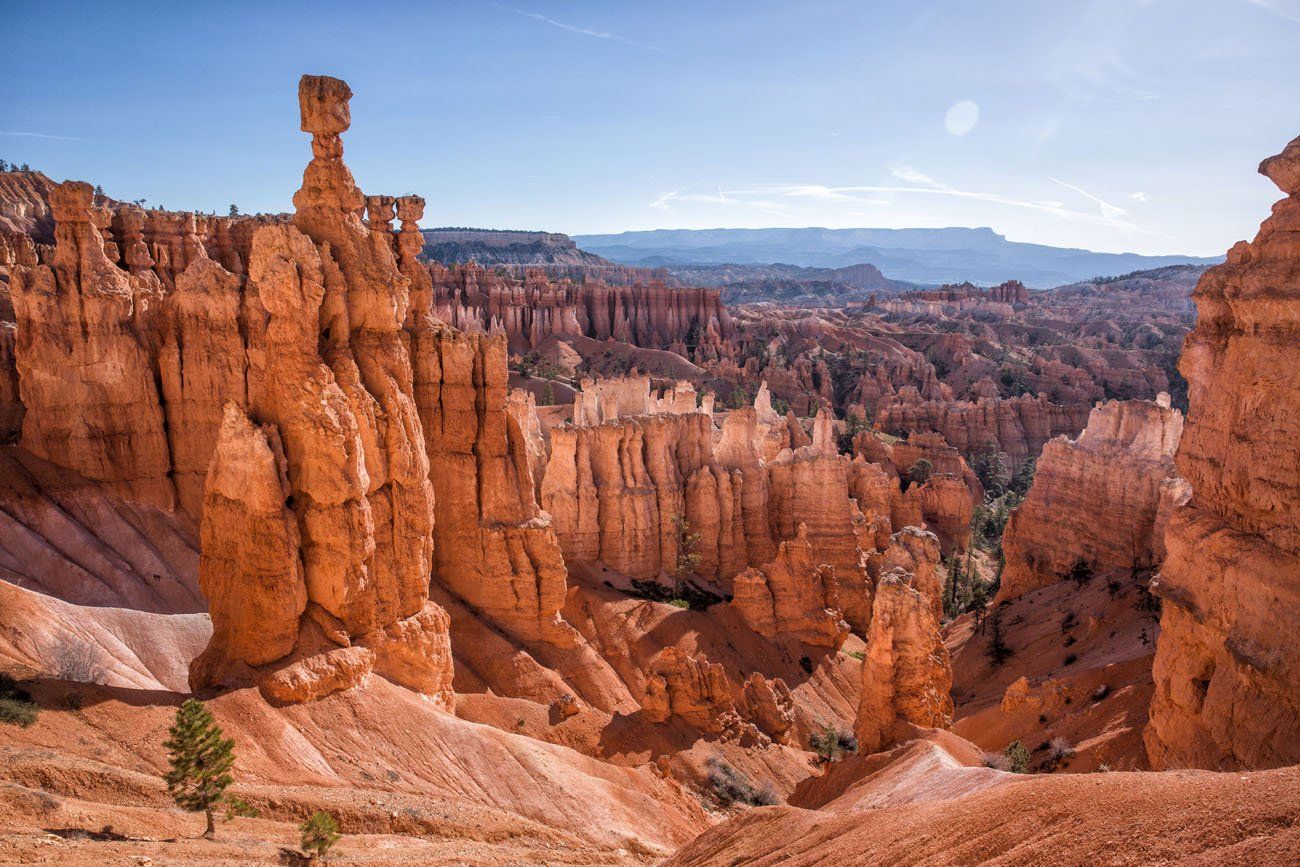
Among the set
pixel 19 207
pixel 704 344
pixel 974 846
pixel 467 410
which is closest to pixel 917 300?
pixel 704 344

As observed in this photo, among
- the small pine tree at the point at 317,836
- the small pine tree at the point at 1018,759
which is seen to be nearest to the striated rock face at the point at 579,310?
the small pine tree at the point at 1018,759

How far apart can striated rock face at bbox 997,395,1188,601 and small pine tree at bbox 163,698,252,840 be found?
102ft

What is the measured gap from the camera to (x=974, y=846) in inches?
329

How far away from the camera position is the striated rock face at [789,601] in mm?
30484

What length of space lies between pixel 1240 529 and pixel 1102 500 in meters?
22.4

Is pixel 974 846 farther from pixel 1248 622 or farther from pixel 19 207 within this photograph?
pixel 19 207

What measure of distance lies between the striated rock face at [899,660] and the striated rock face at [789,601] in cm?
1006

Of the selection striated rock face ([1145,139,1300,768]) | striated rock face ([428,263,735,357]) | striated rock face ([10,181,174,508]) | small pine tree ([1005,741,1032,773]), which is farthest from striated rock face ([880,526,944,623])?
striated rock face ([428,263,735,357])

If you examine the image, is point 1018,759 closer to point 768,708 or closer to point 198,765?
point 768,708

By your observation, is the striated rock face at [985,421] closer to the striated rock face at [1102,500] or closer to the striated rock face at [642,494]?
the striated rock face at [1102,500]

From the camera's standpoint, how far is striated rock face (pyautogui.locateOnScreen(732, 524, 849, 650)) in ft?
100

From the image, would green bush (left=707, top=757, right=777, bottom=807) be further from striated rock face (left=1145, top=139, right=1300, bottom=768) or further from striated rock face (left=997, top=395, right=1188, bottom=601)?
striated rock face (left=997, top=395, right=1188, bottom=601)

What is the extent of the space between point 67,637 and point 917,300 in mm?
174237

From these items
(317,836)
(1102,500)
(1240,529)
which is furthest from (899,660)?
(1102,500)
